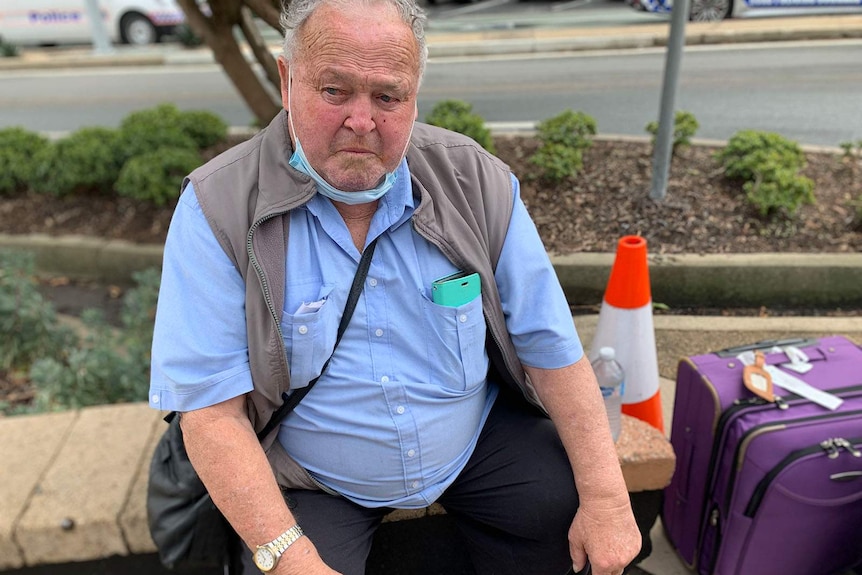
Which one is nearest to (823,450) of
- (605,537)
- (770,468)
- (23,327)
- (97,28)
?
(770,468)

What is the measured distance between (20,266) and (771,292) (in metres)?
3.94

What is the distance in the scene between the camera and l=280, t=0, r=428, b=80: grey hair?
1.33 metres

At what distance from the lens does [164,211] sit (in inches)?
196

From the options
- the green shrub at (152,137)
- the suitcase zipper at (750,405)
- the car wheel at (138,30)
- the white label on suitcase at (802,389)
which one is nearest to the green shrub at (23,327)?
the green shrub at (152,137)

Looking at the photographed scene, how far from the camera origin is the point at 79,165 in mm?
5176

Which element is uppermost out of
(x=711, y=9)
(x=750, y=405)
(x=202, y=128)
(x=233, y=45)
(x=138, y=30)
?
(x=711, y=9)

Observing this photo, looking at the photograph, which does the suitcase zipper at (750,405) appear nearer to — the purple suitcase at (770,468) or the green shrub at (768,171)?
the purple suitcase at (770,468)

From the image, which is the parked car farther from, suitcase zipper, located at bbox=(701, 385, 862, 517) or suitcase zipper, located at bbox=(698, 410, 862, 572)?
suitcase zipper, located at bbox=(698, 410, 862, 572)

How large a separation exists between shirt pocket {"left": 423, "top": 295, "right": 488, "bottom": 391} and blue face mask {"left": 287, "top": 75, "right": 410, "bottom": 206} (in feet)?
0.91

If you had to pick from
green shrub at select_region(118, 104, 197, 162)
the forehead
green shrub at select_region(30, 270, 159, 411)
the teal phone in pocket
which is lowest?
green shrub at select_region(30, 270, 159, 411)

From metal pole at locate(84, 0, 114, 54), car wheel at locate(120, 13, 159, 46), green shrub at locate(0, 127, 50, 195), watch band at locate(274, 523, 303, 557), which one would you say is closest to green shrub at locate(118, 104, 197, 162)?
green shrub at locate(0, 127, 50, 195)

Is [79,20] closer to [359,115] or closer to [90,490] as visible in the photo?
[90,490]

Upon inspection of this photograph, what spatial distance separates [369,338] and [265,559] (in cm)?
54

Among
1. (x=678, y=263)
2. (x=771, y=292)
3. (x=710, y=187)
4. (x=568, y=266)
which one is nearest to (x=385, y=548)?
(x=568, y=266)
